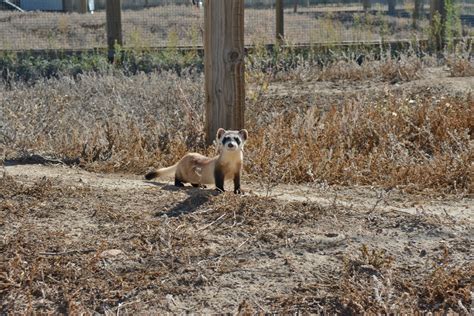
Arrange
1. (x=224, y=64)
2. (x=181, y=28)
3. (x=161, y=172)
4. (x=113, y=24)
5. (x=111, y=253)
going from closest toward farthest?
(x=111, y=253) → (x=161, y=172) → (x=224, y=64) → (x=113, y=24) → (x=181, y=28)

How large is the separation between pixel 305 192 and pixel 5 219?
2.03m

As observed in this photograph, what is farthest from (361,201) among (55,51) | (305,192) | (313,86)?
(55,51)

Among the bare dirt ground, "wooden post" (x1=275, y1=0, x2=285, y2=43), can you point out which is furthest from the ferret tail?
"wooden post" (x1=275, y1=0, x2=285, y2=43)

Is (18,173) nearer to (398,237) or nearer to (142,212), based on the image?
(142,212)

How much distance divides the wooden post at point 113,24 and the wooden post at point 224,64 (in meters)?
5.45

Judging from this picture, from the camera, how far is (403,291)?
12.3 ft

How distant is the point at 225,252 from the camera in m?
4.11

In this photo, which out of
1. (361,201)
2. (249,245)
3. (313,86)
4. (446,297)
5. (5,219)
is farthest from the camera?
(313,86)

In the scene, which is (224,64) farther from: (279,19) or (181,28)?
(181,28)

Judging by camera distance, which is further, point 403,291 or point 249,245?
point 249,245

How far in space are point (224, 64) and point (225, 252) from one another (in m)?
2.88

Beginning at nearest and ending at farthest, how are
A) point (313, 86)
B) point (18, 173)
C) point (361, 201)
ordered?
point (361, 201) → point (18, 173) → point (313, 86)

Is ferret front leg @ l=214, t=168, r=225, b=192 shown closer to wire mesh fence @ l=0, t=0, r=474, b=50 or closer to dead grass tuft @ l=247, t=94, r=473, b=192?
dead grass tuft @ l=247, t=94, r=473, b=192

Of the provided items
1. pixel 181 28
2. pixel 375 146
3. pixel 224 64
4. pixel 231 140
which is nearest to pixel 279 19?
pixel 181 28
